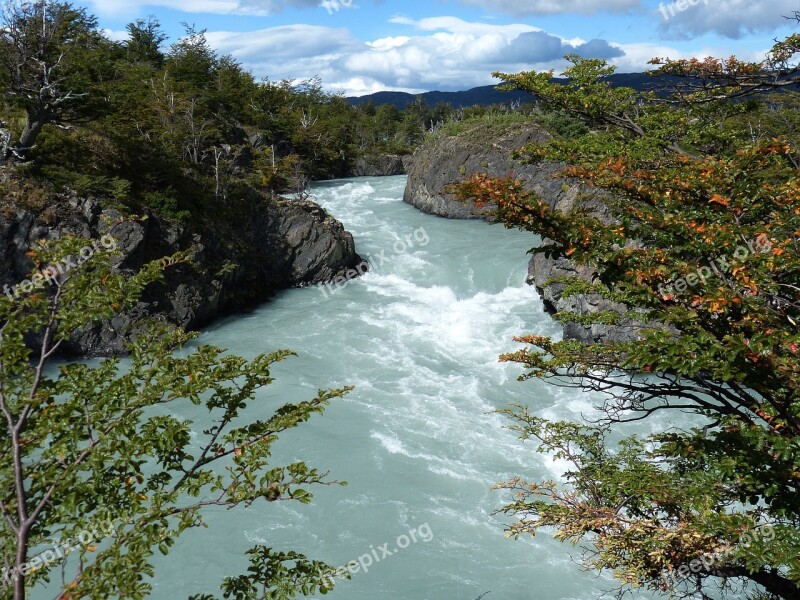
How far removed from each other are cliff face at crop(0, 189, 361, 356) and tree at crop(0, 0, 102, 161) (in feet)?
8.49

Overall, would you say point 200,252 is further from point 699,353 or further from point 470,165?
point 470,165

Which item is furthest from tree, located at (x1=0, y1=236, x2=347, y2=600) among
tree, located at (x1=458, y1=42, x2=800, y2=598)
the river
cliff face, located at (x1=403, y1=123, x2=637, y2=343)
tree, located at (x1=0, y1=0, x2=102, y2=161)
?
cliff face, located at (x1=403, y1=123, x2=637, y2=343)

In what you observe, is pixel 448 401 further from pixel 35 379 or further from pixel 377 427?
pixel 35 379

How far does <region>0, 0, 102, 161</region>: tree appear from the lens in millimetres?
15602

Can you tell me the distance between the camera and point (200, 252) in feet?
63.7

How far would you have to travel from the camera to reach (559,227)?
5.33 m

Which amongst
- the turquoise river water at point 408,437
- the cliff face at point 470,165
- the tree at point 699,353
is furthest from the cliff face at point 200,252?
the cliff face at point 470,165

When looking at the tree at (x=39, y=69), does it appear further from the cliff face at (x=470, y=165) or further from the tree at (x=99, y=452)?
the cliff face at (x=470, y=165)

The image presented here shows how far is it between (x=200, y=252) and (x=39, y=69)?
23.4 ft

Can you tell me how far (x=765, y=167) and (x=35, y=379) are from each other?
26.5 feet

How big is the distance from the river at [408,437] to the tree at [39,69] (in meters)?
8.30

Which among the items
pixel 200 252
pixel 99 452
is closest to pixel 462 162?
pixel 200 252

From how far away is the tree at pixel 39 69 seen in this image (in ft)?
51.2

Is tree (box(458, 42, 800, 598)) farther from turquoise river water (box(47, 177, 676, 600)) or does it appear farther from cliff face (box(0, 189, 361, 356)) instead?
cliff face (box(0, 189, 361, 356))
